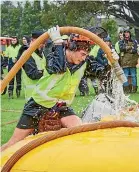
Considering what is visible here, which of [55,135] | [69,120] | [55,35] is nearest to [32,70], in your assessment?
[69,120]

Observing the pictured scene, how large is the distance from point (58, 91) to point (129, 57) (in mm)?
10295

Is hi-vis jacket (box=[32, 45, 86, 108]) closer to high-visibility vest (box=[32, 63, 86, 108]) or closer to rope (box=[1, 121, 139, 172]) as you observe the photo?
high-visibility vest (box=[32, 63, 86, 108])

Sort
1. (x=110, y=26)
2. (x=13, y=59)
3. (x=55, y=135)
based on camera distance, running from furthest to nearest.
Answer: (x=110, y=26) → (x=13, y=59) → (x=55, y=135)

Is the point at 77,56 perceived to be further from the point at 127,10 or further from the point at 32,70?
the point at 127,10

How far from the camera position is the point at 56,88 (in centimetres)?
546

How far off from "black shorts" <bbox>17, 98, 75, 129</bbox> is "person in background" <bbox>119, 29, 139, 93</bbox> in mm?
9677

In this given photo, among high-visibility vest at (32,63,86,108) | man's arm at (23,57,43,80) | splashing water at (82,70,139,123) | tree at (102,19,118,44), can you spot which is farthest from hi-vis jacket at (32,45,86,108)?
tree at (102,19,118,44)

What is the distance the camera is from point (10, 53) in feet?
55.9

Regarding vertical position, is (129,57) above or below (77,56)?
below

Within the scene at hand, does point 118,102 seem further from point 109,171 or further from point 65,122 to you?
point 109,171

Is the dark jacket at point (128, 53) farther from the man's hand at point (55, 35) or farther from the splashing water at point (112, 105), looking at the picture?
the man's hand at point (55, 35)

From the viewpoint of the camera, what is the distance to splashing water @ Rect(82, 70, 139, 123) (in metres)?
5.94

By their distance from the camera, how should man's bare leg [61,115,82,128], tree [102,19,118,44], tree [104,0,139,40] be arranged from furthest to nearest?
tree [102,19,118,44] < tree [104,0,139,40] < man's bare leg [61,115,82,128]

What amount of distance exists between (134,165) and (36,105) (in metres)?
2.76
